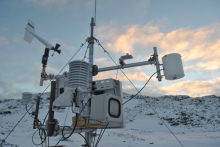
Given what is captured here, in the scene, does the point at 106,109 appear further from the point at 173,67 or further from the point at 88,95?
the point at 173,67

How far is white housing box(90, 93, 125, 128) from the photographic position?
444cm

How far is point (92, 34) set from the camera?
748cm

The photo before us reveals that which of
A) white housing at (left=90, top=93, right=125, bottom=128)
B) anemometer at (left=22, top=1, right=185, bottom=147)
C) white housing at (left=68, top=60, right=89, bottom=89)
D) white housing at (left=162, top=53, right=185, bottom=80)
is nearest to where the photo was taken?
anemometer at (left=22, top=1, right=185, bottom=147)

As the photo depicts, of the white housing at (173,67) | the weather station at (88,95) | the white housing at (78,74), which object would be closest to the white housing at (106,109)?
the weather station at (88,95)

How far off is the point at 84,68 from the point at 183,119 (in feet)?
90.9

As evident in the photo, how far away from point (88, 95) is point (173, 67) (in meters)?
3.07

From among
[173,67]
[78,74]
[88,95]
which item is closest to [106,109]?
[88,95]

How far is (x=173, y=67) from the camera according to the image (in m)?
5.62

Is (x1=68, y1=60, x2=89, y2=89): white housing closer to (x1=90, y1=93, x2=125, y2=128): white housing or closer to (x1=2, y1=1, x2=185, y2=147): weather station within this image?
(x1=2, y1=1, x2=185, y2=147): weather station

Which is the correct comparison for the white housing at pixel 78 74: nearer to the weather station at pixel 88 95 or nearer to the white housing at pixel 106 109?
the weather station at pixel 88 95

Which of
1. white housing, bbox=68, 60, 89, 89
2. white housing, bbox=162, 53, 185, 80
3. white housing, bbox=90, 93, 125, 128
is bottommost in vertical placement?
white housing, bbox=90, 93, 125, 128

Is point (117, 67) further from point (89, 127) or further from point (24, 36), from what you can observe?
point (24, 36)

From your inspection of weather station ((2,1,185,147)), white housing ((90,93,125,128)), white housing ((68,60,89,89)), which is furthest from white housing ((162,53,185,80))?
white housing ((68,60,89,89))

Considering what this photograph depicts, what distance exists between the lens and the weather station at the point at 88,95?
3592mm
